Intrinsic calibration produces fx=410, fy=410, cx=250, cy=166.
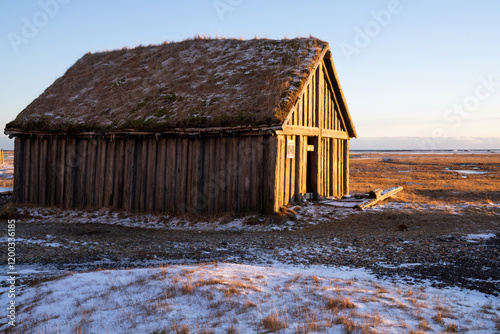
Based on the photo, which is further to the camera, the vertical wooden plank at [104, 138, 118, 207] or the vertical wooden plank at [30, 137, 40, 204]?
the vertical wooden plank at [30, 137, 40, 204]

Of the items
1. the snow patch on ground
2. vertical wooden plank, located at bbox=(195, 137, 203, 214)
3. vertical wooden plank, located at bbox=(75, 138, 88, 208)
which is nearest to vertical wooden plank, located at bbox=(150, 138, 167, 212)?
vertical wooden plank, located at bbox=(195, 137, 203, 214)

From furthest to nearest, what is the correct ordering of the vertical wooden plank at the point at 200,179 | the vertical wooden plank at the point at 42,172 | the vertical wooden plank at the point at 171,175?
the vertical wooden plank at the point at 42,172 < the vertical wooden plank at the point at 171,175 < the vertical wooden plank at the point at 200,179

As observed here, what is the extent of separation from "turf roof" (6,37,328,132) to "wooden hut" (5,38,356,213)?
0.06 metres

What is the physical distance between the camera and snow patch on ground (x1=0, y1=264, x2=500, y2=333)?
4.97 metres

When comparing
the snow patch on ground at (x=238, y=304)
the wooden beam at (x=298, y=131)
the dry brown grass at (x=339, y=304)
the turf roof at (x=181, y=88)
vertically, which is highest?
the turf roof at (x=181, y=88)

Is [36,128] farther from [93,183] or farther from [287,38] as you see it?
[287,38]

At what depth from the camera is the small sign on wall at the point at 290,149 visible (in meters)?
14.2

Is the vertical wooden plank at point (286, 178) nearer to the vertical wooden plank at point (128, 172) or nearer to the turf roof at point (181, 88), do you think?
the turf roof at point (181, 88)

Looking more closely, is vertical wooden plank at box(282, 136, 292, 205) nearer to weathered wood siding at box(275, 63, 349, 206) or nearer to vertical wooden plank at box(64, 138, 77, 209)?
weathered wood siding at box(275, 63, 349, 206)

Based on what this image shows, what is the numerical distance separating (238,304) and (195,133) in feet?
31.0

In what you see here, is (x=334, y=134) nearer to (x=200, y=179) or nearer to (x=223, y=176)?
(x=223, y=176)

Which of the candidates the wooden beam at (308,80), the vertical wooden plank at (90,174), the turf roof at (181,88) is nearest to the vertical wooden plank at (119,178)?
the turf roof at (181,88)

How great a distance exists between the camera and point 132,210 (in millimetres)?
15492

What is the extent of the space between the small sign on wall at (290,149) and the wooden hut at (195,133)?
5 centimetres
